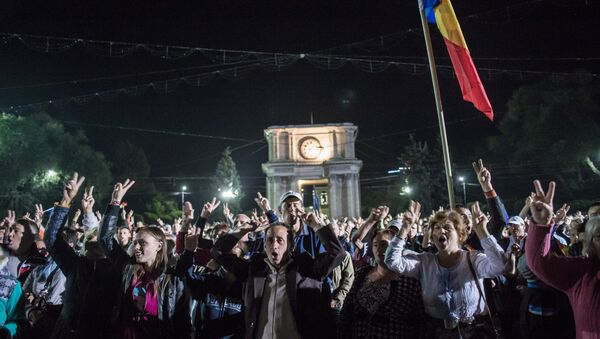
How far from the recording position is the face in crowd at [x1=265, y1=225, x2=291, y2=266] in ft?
14.3

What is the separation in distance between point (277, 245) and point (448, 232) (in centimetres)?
169

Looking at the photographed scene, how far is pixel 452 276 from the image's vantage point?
166 inches

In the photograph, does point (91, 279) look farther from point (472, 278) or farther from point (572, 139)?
point (572, 139)

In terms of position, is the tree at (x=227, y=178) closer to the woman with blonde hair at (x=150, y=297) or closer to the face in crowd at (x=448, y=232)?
the woman with blonde hair at (x=150, y=297)

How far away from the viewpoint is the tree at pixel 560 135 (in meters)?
38.2

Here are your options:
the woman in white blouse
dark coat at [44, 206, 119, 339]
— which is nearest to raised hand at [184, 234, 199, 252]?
dark coat at [44, 206, 119, 339]

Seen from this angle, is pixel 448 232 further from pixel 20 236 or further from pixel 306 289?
pixel 20 236

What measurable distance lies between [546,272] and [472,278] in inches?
33.2

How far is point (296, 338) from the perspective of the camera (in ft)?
13.6

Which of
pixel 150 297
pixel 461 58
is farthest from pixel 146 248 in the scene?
pixel 461 58

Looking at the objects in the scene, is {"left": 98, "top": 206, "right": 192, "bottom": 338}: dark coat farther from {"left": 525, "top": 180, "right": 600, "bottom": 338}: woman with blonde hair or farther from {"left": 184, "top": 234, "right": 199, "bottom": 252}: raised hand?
{"left": 525, "top": 180, "right": 600, "bottom": 338}: woman with blonde hair

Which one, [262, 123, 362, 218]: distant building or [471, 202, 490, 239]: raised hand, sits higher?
[262, 123, 362, 218]: distant building

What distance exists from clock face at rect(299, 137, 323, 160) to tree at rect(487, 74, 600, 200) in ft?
72.4

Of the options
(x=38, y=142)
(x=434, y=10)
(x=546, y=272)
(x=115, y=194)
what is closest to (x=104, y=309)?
(x=115, y=194)
